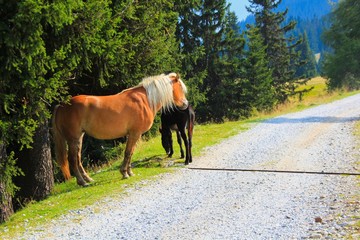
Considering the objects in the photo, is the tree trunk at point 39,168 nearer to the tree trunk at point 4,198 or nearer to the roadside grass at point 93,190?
the roadside grass at point 93,190

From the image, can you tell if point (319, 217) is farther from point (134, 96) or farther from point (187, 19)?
point (187, 19)

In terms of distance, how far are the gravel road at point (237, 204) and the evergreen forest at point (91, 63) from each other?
84.5 inches

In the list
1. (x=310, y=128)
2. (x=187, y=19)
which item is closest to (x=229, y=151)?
(x=310, y=128)

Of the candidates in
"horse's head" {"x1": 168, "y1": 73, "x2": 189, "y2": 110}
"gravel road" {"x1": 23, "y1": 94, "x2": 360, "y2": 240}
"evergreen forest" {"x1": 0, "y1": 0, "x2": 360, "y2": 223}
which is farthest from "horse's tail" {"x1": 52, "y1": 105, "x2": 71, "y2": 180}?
"horse's head" {"x1": 168, "y1": 73, "x2": 189, "y2": 110}

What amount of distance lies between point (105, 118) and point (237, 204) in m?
3.38

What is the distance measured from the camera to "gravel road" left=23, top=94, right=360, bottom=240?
5438 mm

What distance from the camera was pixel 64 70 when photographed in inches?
324

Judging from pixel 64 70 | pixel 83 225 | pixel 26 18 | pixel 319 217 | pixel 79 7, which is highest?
pixel 79 7

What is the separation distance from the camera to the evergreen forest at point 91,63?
6.83m

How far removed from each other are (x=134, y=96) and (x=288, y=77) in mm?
34711

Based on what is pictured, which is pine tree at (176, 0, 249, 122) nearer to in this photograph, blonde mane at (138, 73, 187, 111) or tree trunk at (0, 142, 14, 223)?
blonde mane at (138, 73, 187, 111)

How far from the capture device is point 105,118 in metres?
8.29

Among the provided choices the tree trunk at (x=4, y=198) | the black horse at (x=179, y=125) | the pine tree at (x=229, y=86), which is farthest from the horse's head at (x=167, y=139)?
the pine tree at (x=229, y=86)

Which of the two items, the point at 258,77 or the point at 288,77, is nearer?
the point at 258,77
